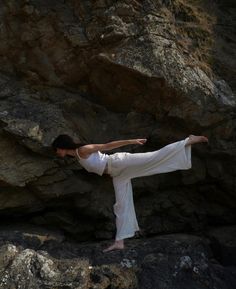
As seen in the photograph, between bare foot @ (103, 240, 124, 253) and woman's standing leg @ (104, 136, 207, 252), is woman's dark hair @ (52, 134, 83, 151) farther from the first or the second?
bare foot @ (103, 240, 124, 253)

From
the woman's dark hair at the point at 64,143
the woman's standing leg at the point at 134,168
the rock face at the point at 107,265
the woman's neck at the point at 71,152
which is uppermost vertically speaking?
the woman's dark hair at the point at 64,143

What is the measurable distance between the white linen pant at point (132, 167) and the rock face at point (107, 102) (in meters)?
1.07

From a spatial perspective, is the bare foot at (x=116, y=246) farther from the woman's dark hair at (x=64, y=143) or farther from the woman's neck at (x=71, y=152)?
the woman's dark hair at (x=64, y=143)

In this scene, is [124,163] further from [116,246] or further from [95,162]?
[116,246]

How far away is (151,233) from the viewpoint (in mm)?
9648

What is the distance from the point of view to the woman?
8.04 m

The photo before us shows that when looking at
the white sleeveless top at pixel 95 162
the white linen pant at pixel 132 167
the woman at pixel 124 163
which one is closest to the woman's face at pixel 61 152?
the woman at pixel 124 163

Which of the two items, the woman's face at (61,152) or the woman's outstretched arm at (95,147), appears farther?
the woman's face at (61,152)

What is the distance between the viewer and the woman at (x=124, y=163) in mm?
8039

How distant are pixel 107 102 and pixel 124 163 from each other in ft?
6.07

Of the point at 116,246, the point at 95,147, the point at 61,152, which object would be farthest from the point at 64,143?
the point at 116,246

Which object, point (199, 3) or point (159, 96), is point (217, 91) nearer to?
point (159, 96)

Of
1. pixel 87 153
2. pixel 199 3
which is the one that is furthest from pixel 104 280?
pixel 199 3

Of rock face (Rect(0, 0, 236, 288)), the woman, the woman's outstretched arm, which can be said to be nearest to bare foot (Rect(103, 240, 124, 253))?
the woman
